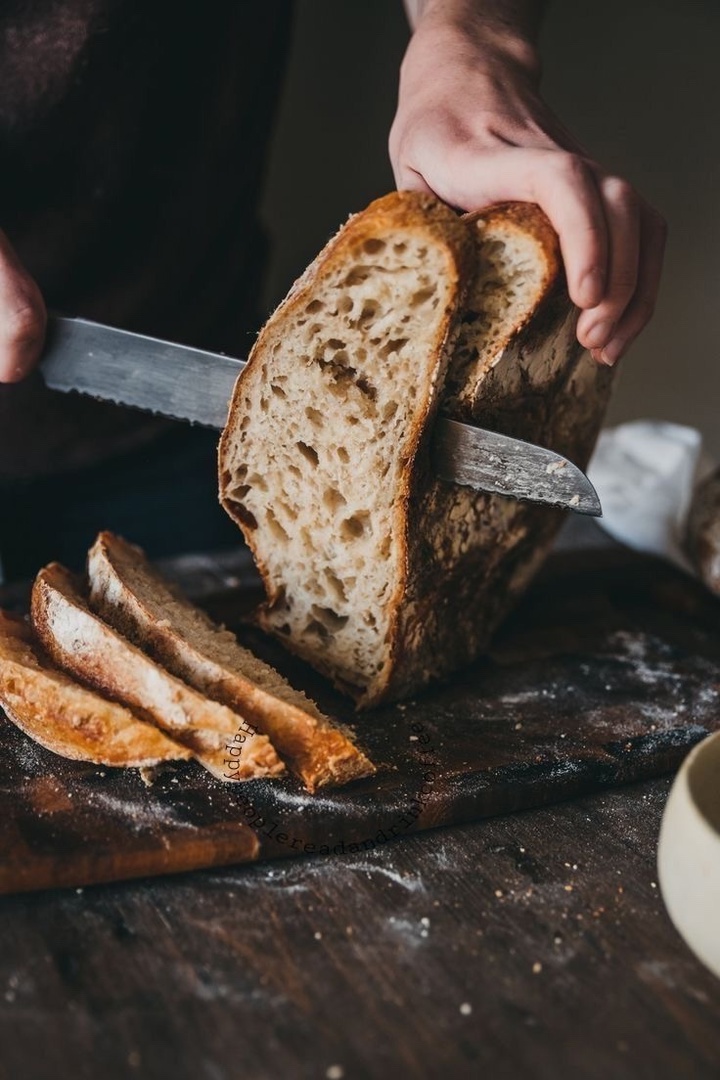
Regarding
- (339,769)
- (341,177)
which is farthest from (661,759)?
(341,177)

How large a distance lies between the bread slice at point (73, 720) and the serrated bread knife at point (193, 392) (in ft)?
2.30

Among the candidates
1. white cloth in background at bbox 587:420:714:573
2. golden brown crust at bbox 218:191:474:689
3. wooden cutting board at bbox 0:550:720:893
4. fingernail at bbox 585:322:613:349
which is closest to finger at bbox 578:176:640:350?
fingernail at bbox 585:322:613:349

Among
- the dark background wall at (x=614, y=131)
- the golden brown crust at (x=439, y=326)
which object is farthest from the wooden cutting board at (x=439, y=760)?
the dark background wall at (x=614, y=131)

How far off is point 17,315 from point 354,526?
0.92m

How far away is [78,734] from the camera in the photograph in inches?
76.2

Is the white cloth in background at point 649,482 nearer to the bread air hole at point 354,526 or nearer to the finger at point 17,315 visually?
the bread air hole at point 354,526

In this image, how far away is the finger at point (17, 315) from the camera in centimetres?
231

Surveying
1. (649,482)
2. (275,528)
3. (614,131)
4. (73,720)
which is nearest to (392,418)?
(275,528)

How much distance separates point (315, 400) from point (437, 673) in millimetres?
748

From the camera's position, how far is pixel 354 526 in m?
2.29

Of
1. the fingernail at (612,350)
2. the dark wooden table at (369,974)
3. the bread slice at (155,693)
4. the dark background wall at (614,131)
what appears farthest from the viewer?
the dark background wall at (614,131)

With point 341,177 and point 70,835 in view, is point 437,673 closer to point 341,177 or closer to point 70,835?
point 70,835

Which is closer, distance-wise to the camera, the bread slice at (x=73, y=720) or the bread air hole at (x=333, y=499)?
the bread slice at (x=73, y=720)

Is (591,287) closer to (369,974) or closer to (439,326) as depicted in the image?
(439,326)
